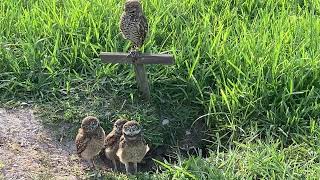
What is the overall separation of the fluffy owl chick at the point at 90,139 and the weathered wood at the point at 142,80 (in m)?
0.64

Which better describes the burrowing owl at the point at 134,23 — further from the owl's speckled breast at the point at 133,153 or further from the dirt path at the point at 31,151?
the dirt path at the point at 31,151

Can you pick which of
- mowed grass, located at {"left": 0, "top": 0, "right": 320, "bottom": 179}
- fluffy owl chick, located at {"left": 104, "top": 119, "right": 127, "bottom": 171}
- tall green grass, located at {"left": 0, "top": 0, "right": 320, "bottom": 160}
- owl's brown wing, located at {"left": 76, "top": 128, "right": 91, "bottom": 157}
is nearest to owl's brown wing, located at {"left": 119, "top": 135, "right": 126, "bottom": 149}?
fluffy owl chick, located at {"left": 104, "top": 119, "right": 127, "bottom": 171}

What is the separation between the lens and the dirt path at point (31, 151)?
494cm

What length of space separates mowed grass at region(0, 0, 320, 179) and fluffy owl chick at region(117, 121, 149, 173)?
25cm

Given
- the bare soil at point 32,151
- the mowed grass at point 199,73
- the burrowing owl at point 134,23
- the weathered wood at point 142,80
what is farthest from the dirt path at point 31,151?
the burrowing owl at point 134,23

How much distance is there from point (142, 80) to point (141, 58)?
0.32 m

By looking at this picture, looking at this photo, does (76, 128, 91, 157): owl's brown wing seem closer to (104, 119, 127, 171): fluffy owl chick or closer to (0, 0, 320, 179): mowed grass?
(104, 119, 127, 171): fluffy owl chick

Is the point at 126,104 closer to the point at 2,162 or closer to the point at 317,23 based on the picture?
the point at 2,162

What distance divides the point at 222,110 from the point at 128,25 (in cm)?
104

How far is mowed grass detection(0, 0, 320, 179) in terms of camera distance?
5.04 meters

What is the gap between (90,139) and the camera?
4824 millimetres

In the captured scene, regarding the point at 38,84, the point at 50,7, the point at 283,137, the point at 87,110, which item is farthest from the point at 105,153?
the point at 50,7

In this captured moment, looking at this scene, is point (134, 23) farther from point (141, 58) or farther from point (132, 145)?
point (132, 145)

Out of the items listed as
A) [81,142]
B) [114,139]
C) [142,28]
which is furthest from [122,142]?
[142,28]
